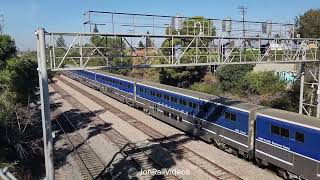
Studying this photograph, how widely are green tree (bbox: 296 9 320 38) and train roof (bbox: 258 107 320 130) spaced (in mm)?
41802

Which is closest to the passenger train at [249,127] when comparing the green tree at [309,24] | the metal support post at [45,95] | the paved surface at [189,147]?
the paved surface at [189,147]

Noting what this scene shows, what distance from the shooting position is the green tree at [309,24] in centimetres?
5403

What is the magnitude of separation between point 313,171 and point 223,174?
4061 mm

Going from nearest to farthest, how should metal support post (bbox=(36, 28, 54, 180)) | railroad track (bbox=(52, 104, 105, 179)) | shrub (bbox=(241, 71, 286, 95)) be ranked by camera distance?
metal support post (bbox=(36, 28, 54, 180)), railroad track (bbox=(52, 104, 105, 179)), shrub (bbox=(241, 71, 286, 95))

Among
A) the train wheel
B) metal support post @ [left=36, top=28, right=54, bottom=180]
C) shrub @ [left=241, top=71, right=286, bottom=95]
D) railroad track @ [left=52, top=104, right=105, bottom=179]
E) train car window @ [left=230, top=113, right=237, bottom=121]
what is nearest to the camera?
metal support post @ [left=36, top=28, right=54, bottom=180]

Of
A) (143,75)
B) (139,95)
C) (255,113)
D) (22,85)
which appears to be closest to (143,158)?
(255,113)

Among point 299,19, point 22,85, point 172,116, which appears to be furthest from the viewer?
point 299,19

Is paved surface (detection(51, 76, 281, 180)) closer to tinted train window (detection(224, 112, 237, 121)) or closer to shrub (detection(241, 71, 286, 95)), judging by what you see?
tinted train window (detection(224, 112, 237, 121))

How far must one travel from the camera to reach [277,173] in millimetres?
16094

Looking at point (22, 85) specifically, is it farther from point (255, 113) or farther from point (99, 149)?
point (255, 113)

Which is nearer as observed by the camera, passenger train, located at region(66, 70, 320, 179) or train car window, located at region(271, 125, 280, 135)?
passenger train, located at region(66, 70, 320, 179)

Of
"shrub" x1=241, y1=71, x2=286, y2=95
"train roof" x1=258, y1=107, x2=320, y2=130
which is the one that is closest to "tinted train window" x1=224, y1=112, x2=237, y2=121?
"train roof" x1=258, y1=107, x2=320, y2=130

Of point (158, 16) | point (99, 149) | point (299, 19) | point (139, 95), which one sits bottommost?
point (99, 149)

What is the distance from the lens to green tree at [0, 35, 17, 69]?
24125 millimetres
